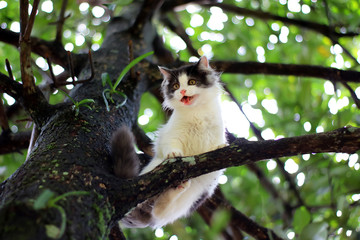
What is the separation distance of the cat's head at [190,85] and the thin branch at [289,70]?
135mm

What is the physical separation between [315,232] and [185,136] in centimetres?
109

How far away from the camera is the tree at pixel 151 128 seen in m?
1.41

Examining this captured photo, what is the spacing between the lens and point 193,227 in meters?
3.91

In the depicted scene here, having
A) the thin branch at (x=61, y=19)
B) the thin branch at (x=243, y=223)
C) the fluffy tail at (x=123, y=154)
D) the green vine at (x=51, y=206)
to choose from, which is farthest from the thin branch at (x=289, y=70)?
the green vine at (x=51, y=206)

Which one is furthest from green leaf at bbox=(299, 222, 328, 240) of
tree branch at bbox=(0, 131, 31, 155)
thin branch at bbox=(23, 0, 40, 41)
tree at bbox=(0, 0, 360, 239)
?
tree branch at bbox=(0, 131, 31, 155)

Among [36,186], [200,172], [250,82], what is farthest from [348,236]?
[250,82]

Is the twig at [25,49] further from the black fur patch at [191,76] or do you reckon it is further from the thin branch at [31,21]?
the black fur patch at [191,76]

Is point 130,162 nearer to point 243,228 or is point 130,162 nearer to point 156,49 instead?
point 243,228

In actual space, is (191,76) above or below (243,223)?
above

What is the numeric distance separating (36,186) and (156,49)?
2.54m

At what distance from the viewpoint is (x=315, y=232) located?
2.02 meters

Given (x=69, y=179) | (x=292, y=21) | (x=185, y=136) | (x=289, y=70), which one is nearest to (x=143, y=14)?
(x=185, y=136)

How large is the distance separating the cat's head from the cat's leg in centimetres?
74

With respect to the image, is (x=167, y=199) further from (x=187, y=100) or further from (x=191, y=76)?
(x=191, y=76)
